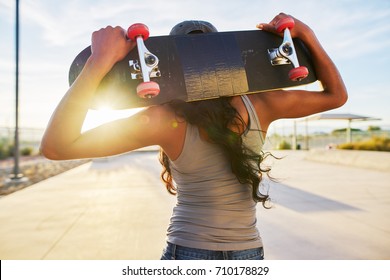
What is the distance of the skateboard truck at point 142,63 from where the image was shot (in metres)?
1.11

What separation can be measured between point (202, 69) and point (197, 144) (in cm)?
46

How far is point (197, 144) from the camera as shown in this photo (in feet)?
3.66

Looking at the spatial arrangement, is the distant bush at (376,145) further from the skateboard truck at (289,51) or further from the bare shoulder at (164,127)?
the bare shoulder at (164,127)

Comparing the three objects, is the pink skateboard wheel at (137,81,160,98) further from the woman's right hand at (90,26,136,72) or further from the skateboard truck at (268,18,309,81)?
the skateboard truck at (268,18,309,81)

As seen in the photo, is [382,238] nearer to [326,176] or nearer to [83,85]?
[83,85]

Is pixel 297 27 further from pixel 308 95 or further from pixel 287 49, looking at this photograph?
pixel 308 95

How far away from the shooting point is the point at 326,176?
309 inches

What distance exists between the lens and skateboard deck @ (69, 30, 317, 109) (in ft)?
4.33

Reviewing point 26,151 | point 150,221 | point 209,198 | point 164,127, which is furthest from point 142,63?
point 26,151

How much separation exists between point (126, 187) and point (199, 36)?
18.5 feet

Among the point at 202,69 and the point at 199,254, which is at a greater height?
the point at 202,69

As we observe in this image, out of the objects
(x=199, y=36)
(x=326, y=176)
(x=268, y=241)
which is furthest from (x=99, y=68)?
(x=326, y=176)

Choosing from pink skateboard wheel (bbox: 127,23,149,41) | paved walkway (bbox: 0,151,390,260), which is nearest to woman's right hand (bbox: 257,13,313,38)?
pink skateboard wheel (bbox: 127,23,149,41)

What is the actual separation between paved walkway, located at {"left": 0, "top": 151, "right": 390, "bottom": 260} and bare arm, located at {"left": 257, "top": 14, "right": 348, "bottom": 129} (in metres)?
2.03
